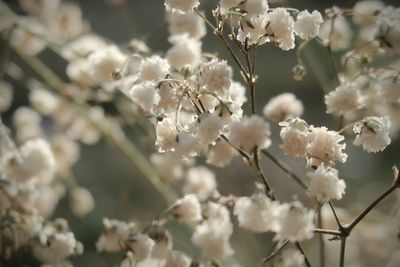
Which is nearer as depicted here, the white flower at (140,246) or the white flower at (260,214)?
the white flower at (260,214)

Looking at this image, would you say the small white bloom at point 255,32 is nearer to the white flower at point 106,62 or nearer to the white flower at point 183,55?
the white flower at point 183,55

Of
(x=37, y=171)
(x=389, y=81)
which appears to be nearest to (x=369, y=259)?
(x=389, y=81)

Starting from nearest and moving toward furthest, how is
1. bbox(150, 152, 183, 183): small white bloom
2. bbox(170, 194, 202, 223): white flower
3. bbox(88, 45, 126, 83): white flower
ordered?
A: bbox(170, 194, 202, 223): white flower
bbox(88, 45, 126, 83): white flower
bbox(150, 152, 183, 183): small white bloom

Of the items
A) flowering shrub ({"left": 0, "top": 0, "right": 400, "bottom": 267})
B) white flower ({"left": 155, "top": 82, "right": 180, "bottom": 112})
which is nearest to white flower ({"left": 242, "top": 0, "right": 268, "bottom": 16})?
flowering shrub ({"left": 0, "top": 0, "right": 400, "bottom": 267})

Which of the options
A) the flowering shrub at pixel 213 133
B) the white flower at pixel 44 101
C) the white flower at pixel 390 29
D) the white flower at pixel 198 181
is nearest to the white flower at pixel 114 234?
the flowering shrub at pixel 213 133

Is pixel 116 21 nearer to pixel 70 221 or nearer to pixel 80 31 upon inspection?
pixel 70 221

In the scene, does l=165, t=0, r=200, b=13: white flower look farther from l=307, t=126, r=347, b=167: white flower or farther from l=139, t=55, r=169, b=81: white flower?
l=307, t=126, r=347, b=167: white flower

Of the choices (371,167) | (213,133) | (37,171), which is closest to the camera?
(213,133)
